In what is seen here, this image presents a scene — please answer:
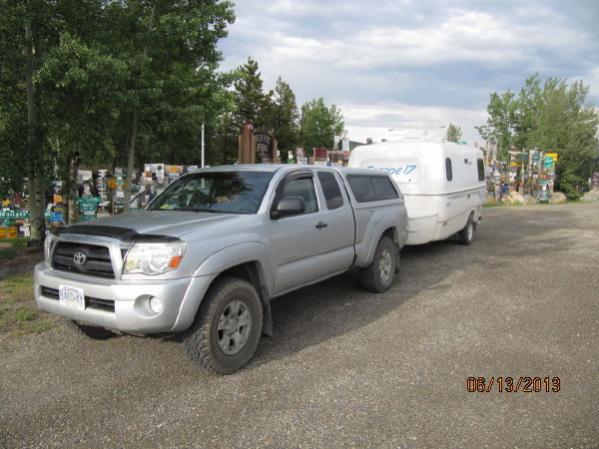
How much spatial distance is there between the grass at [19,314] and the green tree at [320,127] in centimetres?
4864

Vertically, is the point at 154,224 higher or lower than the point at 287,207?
lower

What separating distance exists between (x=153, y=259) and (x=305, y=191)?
7.20 ft

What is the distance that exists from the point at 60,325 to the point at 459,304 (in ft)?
15.3

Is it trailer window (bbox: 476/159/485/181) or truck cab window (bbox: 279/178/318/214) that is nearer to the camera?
truck cab window (bbox: 279/178/318/214)

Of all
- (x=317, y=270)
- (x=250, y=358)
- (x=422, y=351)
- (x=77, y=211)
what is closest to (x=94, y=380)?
(x=250, y=358)

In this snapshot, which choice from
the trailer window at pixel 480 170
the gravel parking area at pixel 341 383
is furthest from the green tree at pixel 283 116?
the gravel parking area at pixel 341 383

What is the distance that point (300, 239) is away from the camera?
16.8 ft

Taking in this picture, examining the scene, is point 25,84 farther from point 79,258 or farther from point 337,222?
point 337,222

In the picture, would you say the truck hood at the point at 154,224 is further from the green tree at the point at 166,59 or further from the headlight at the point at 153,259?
the green tree at the point at 166,59

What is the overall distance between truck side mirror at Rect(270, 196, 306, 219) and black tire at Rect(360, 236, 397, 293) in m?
2.15

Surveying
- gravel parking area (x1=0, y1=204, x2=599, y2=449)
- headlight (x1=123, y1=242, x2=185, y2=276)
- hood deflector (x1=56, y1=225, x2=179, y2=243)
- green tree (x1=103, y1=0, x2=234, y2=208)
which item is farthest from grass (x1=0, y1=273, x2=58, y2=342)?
green tree (x1=103, y1=0, x2=234, y2=208)

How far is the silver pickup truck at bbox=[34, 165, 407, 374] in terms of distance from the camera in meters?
3.80

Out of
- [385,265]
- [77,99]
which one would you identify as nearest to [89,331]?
[385,265]

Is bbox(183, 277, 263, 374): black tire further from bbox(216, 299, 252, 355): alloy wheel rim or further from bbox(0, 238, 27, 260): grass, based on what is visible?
bbox(0, 238, 27, 260): grass
